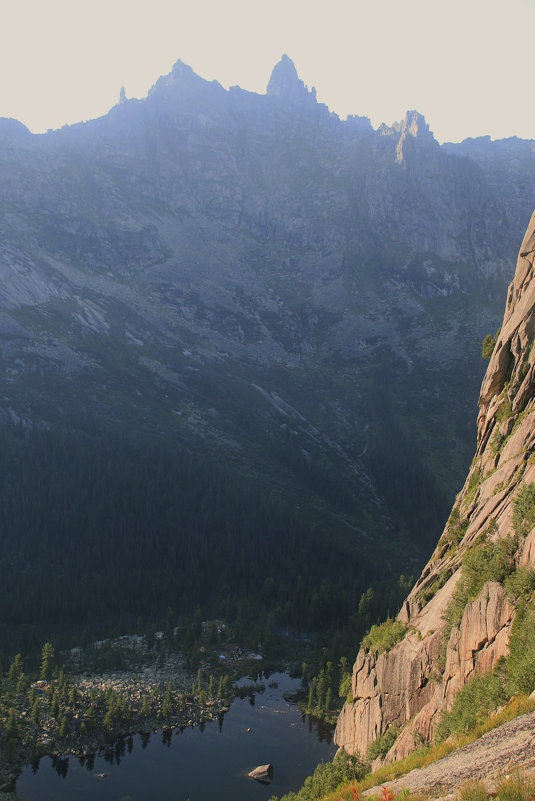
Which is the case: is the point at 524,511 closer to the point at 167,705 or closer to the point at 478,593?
the point at 478,593

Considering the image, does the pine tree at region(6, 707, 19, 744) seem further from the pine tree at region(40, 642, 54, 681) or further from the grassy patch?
the grassy patch

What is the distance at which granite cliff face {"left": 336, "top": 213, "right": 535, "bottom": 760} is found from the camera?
37.2 metres

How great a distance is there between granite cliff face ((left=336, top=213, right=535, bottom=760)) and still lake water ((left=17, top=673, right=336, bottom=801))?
31.7 meters

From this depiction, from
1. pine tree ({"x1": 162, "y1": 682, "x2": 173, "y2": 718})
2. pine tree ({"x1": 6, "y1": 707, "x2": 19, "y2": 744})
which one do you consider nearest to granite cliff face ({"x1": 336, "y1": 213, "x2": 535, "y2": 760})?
pine tree ({"x1": 162, "y1": 682, "x2": 173, "y2": 718})

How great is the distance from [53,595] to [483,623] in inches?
4981

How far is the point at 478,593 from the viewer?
38.8m

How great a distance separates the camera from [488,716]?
3161cm

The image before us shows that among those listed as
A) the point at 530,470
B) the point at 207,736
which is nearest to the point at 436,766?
the point at 530,470

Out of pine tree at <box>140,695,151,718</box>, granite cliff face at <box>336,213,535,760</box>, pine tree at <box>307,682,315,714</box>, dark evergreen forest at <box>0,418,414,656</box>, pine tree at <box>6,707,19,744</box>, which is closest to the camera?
granite cliff face at <box>336,213,535,760</box>

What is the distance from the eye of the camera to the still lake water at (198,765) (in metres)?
78.9

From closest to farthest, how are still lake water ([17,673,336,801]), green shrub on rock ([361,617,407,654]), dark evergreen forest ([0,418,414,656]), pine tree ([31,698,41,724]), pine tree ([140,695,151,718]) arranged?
green shrub on rock ([361,617,407,654])
still lake water ([17,673,336,801])
pine tree ([31,698,41,724])
pine tree ([140,695,151,718])
dark evergreen forest ([0,418,414,656])

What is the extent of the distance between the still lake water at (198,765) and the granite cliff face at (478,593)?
3175 centimetres

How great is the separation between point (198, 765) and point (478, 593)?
61.6 meters

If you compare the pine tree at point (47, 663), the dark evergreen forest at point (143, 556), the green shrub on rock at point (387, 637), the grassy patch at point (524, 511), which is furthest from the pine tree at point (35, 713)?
the grassy patch at point (524, 511)
